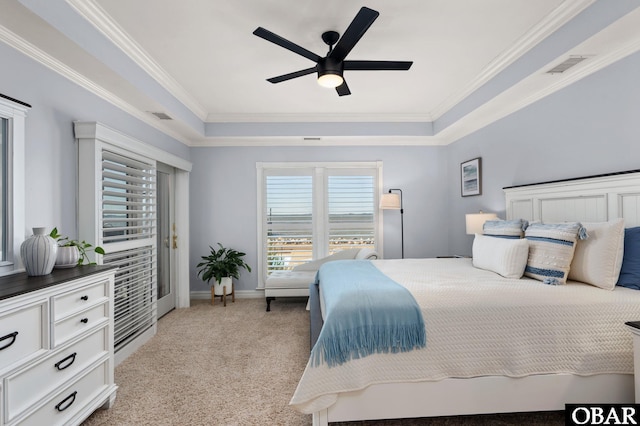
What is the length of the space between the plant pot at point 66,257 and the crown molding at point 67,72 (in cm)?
126

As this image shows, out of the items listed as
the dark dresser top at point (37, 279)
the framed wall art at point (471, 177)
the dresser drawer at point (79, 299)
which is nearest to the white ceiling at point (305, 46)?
the framed wall art at point (471, 177)

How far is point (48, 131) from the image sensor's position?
223 centimetres

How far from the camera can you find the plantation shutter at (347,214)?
4.94 metres

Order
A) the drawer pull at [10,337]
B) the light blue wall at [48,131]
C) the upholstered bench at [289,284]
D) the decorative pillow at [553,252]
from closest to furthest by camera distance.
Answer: the drawer pull at [10,337] → the light blue wall at [48,131] → the decorative pillow at [553,252] → the upholstered bench at [289,284]

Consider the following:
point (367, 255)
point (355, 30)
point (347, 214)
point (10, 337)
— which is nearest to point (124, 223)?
point (10, 337)

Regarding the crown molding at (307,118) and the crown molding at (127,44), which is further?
the crown molding at (307,118)

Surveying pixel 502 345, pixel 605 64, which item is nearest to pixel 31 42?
pixel 502 345

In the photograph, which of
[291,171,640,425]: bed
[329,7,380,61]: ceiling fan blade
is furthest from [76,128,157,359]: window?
[291,171,640,425]: bed

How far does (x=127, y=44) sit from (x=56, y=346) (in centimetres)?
219

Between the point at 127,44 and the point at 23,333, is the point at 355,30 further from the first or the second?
the point at 23,333

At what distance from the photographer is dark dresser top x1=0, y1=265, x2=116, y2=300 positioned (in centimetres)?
147

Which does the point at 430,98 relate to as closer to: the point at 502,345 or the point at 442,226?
the point at 442,226

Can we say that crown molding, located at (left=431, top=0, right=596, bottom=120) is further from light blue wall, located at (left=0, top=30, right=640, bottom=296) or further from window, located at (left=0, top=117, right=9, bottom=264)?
window, located at (left=0, top=117, right=9, bottom=264)

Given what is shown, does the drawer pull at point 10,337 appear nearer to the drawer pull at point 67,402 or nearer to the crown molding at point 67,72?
the drawer pull at point 67,402
